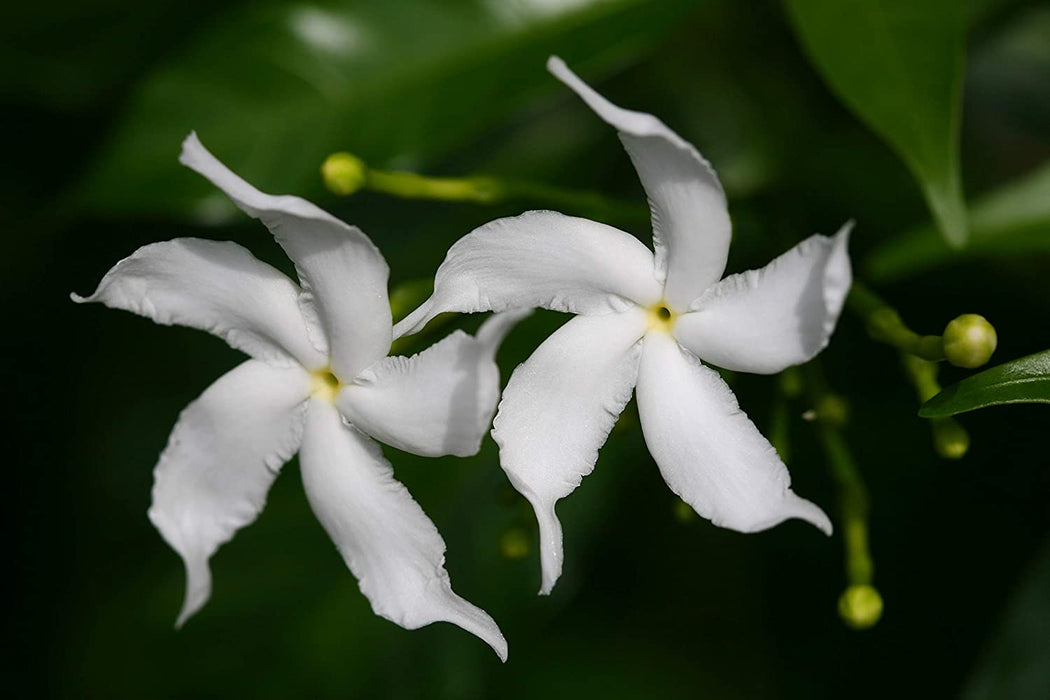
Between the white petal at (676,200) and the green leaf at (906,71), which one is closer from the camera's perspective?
the white petal at (676,200)

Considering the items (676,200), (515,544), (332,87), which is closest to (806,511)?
(676,200)

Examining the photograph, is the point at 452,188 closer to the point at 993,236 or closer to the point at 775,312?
the point at 775,312

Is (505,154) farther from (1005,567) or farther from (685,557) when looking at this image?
(1005,567)

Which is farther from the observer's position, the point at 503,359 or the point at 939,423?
the point at 503,359

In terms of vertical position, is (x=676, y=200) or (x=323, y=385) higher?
(x=676, y=200)

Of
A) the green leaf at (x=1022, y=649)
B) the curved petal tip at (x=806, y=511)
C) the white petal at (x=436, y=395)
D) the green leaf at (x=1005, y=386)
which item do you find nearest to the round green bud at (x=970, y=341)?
the green leaf at (x=1005, y=386)

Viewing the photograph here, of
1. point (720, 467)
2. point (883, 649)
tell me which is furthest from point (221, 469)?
point (883, 649)

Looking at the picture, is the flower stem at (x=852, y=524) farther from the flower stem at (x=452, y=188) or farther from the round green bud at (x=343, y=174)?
the round green bud at (x=343, y=174)
